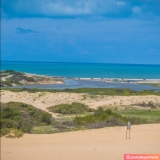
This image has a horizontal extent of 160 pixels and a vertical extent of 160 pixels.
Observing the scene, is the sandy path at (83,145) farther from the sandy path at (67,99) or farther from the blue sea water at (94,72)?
the sandy path at (67,99)

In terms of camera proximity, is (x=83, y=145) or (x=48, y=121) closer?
(x=83, y=145)

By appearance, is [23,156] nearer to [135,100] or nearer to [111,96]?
[135,100]

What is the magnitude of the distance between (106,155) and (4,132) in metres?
2.92

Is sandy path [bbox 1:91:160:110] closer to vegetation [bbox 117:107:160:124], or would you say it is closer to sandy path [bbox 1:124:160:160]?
vegetation [bbox 117:107:160:124]

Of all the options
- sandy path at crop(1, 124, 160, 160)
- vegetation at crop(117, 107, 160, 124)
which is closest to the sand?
vegetation at crop(117, 107, 160, 124)

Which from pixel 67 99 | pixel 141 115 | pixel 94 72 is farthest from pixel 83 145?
pixel 94 72

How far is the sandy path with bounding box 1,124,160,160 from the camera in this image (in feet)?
22.4

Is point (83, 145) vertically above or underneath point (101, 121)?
underneath

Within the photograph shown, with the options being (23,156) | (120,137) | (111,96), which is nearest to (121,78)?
(111,96)

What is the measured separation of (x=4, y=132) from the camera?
8.23 metres

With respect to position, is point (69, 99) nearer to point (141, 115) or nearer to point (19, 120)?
point (141, 115)

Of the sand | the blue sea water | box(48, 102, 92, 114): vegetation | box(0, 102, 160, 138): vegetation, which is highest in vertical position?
the blue sea water

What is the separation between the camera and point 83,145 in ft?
25.4

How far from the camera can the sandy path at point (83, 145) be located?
22.4ft
